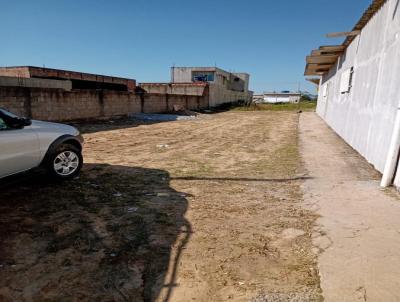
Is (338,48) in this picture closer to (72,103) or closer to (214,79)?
(72,103)

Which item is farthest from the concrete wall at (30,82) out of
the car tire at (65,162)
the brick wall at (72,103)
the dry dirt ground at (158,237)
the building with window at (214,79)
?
the building with window at (214,79)

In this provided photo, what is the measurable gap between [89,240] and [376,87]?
6936mm

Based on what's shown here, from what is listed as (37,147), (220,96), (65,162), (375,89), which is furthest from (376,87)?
(220,96)

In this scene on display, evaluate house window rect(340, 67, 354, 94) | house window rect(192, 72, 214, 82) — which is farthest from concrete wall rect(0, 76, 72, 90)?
house window rect(192, 72, 214, 82)

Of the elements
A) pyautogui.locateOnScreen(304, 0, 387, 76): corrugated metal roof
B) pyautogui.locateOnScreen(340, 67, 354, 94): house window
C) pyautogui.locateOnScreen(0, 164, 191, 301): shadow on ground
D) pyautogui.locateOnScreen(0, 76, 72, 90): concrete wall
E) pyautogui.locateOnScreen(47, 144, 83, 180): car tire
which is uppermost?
pyautogui.locateOnScreen(304, 0, 387, 76): corrugated metal roof

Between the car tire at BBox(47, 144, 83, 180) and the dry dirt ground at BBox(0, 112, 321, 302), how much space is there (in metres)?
0.20

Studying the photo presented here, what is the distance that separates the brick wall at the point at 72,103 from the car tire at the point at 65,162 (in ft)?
26.9

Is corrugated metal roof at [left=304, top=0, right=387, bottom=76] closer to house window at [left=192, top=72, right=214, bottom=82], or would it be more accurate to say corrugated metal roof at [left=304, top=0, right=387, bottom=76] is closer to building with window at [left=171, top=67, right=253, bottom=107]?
building with window at [left=171, top=67, right=253, bottom=107]

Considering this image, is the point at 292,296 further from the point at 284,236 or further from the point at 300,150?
the point at 300,150

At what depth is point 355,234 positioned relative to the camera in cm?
342

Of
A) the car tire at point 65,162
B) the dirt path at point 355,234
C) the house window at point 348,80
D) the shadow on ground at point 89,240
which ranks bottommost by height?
the shadow on ground at point 89,240

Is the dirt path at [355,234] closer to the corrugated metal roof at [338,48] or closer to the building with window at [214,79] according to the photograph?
the corrugated metal roof at [338,48]

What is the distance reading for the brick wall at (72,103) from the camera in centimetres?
1227

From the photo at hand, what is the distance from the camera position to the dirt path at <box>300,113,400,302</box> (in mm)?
2488
